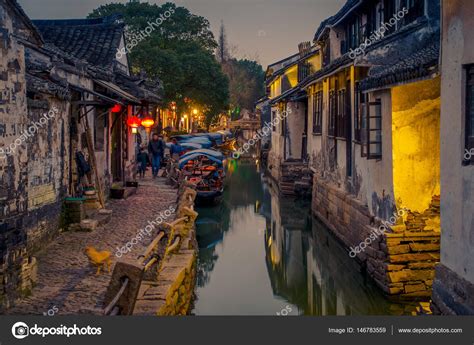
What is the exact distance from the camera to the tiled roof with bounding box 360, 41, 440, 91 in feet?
31.9

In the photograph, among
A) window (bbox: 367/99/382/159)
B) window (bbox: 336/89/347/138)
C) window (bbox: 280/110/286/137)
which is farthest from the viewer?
window (bbox: 280/110/286/137)

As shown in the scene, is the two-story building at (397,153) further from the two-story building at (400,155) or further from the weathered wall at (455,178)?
the weathered wall at (455,178)

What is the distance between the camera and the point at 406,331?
6574mm

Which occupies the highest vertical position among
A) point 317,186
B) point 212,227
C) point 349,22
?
point 349,22

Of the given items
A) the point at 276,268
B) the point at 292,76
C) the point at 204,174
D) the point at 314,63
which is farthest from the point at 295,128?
the point at 276,268

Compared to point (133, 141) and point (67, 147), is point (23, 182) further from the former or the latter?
point (133, 141)

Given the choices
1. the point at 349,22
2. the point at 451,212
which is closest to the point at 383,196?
the point at 451,212

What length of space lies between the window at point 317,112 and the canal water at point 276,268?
11.2 feet

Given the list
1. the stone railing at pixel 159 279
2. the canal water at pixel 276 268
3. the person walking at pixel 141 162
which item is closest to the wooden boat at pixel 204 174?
the canal water at pixel 276 268

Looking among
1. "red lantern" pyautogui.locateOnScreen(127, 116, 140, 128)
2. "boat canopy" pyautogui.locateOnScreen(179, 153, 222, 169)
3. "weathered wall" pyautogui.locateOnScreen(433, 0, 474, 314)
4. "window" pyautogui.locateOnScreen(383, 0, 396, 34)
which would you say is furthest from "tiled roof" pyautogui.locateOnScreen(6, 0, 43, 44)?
"boat canopy" pyautogui.locateOnScreen(179, 153, 222, 169)

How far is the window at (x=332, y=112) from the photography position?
1991 cm

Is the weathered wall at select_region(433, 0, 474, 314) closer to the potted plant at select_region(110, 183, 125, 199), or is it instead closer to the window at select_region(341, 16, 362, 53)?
the window at select_region(341, 16, 362, 53)

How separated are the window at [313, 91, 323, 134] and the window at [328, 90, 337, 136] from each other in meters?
2.06

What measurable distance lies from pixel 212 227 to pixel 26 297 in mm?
14656
